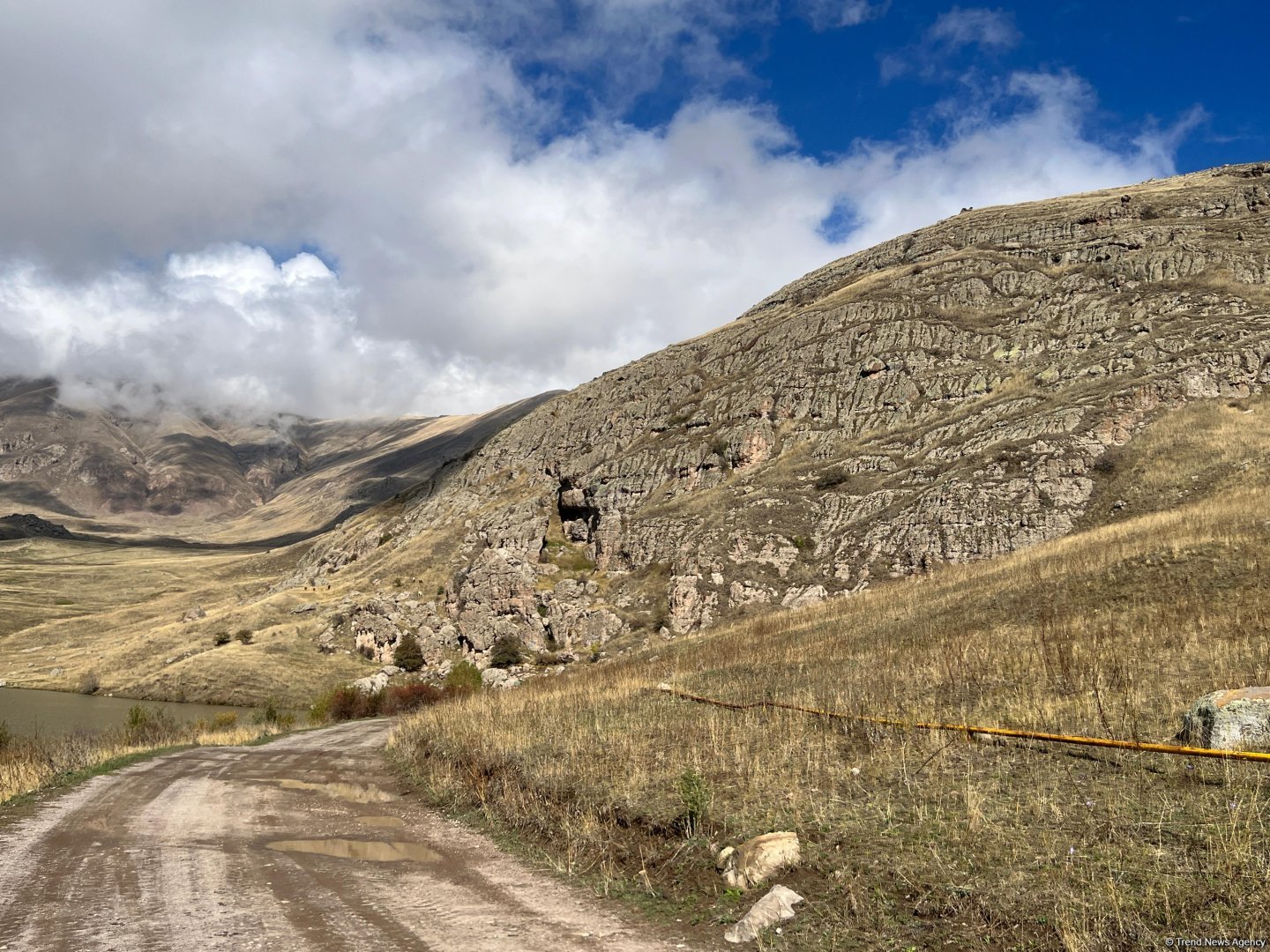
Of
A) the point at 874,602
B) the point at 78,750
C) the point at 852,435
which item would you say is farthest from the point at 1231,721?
the point at 852,435

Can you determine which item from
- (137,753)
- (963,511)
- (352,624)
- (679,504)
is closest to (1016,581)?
(963,511)

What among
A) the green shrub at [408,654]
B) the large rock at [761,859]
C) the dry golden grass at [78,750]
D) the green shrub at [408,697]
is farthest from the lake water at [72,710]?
the large rock at [761,859]

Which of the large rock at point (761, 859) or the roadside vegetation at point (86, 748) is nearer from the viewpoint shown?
the large rock at point (761, 859)


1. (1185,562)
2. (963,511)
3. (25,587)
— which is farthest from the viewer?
(25,587)

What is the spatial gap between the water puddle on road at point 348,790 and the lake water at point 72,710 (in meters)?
42.3

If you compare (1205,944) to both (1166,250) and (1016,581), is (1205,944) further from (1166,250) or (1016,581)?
(1166,250)

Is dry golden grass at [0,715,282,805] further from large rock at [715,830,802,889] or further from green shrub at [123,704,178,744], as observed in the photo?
large rock at [715,830,802,889]

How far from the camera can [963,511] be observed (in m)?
52.7

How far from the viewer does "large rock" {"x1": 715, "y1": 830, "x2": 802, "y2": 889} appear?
28.1 feet

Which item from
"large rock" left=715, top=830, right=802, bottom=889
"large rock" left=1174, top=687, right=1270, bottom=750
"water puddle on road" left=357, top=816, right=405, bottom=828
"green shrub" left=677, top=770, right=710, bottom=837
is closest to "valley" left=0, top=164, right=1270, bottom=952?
"green shrub" left=677, top=770, right=710, bottom=837

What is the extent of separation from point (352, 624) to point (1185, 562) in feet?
244

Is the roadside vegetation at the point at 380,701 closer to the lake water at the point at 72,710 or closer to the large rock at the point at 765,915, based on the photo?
the lake water at the point at 72,710

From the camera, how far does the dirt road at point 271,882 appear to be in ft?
25.0

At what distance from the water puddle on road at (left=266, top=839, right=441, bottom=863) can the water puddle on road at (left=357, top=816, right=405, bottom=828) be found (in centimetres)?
131
